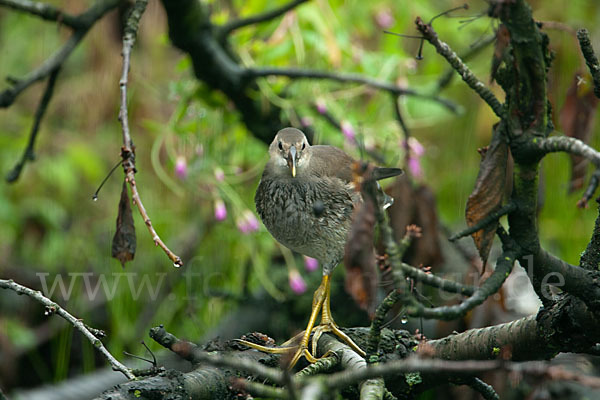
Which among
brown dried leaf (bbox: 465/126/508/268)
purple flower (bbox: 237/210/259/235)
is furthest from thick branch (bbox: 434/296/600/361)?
purple flower (bbox: 237/210/259/235)

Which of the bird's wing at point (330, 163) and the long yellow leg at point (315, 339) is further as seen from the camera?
the bird's wing at point (330, 163)

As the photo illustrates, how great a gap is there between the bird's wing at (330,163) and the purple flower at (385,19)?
7.19 ft

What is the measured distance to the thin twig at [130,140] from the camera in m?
1.47

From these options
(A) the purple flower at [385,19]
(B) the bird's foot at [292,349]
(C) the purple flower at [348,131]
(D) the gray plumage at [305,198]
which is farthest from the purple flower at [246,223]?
(A) the purple flower at [385,19]

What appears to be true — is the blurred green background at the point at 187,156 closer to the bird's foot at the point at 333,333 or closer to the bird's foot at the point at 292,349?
the bird's foot at the point at 333,333

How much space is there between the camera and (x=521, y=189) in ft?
4.93

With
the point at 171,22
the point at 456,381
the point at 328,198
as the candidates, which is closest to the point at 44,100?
the point at 171,22

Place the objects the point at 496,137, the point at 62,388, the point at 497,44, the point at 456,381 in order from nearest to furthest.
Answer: the point at 497,44, the point at 496,137, the point at 456,381, the point at 62,388

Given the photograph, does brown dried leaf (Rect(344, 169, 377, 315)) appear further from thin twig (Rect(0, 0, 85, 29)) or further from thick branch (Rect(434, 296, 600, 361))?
thin twig (Rect(0, 0, 85, 29))

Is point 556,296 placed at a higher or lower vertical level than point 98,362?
higher

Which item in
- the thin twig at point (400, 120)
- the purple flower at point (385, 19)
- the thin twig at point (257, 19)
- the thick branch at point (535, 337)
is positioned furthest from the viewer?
the purple flower at point (385, 19)

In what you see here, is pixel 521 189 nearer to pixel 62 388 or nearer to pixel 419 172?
pixel 419 172

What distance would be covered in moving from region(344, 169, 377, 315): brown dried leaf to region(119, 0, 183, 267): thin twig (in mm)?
396

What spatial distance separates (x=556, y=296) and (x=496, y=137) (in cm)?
55
